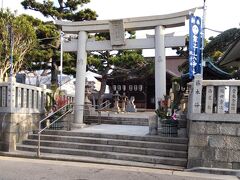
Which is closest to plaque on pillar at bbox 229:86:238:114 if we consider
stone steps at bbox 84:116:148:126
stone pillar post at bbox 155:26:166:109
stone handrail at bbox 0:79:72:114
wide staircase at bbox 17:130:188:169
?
wide staircase at bbox 17:130:188:169

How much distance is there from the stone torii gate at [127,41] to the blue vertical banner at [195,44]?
7.82 ft

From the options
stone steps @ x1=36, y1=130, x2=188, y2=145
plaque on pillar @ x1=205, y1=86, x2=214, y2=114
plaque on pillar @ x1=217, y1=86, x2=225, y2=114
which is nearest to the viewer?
plaque on pillar @ x1=217, y1=86, x2=225, y2=114

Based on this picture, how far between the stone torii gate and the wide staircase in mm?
2797

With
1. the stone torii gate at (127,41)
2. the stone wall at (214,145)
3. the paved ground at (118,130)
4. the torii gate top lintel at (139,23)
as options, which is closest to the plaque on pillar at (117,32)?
the stone torii gate at (127,41)

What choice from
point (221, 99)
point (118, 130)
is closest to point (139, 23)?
point (118, 130)

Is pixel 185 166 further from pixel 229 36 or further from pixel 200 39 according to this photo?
pixel 229 36

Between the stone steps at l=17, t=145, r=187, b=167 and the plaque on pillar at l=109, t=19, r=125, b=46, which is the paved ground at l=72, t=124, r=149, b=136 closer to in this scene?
the stone steps at l=17, t=145, r=187, b=167

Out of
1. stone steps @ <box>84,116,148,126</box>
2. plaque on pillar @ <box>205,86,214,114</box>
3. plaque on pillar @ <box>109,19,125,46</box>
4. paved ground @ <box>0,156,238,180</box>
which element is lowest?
paved ground @ <box>0,156,238,180</box>

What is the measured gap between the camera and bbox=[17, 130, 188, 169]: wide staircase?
35.6 feet

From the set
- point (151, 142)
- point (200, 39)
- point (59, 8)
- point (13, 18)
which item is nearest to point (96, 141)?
point (151, 142)

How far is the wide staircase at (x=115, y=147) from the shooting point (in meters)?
10.8

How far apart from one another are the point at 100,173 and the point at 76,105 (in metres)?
7.22

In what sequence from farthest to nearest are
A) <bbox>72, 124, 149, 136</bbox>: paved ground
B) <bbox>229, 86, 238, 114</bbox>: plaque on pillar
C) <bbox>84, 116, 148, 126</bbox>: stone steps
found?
<bbox>84, 116, 148, 126</bbox>: stone steps, <bbox>72, 124, 149, 136</bbox>: paved ground, <bbox>229, 86, 238, 114</bbox>: plaque on pillar

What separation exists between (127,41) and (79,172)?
7.89 meters
